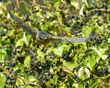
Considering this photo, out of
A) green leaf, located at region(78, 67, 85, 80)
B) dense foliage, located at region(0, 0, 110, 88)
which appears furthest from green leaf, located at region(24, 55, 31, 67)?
green leaf, located at region(78, 67, 85, 80)

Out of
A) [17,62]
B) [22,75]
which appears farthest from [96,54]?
[17,62]

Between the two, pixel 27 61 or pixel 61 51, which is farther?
pixel 27 61

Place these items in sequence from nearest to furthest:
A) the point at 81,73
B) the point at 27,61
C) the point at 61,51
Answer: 1. the point at 81,73
2. the point at 61,51
3. the point at 27,61

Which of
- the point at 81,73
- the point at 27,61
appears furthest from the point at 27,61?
the point at 81,73

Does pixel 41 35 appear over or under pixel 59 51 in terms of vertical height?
over

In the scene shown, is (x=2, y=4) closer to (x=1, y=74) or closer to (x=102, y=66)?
(x=1, y=74)

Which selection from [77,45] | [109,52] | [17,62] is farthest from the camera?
[17,62]

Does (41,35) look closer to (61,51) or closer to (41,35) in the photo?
(41,35)

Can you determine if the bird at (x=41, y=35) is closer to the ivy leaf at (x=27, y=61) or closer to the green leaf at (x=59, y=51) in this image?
the green leaf at (x=59, y=51)
